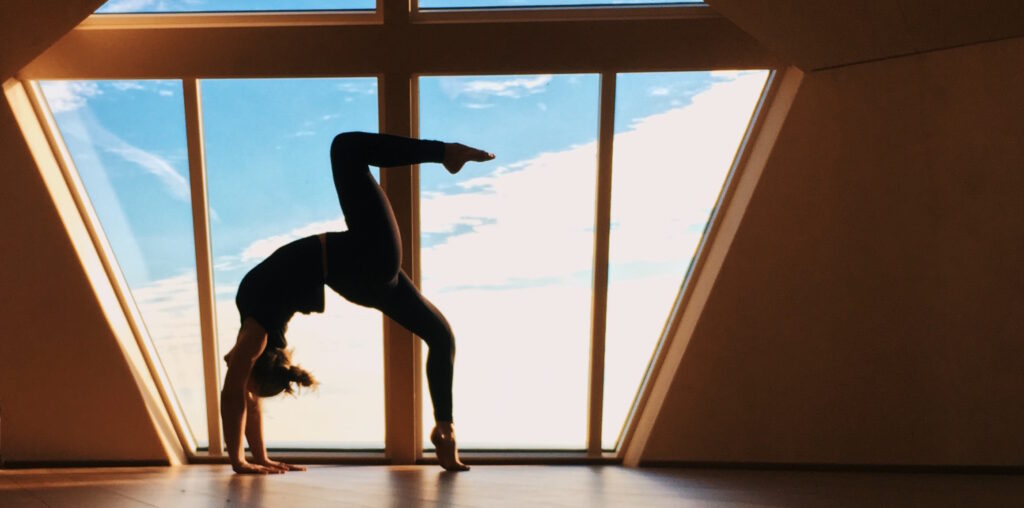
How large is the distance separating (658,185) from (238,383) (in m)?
2.68

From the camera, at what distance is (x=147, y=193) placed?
4848 millimetres

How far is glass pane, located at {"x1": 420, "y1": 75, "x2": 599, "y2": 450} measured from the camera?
466 cm

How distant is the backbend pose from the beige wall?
174 cm

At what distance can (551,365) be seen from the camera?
5.20 metres

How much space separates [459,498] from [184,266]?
329 cm

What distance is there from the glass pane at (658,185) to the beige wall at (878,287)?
0.48 meters

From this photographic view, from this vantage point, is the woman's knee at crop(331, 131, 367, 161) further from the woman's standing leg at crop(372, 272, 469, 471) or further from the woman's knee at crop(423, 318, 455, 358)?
the woman's knee at crop(423, 318, 455, 358)

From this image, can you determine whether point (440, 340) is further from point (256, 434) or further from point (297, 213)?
point (297, 213)

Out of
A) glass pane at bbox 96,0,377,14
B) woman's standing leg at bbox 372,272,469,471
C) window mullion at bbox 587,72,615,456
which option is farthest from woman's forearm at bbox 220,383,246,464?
window mullion at bbox 587,72,615,456

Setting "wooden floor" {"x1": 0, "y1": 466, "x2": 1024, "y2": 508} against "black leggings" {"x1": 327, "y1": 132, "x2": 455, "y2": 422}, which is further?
"black leggings" {"x1": 327, "y1": 132, "x2": 455, "y2": 422}

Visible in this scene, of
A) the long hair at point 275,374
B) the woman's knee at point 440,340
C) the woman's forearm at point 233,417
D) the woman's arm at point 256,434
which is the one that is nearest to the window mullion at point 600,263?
the woman's knee at point 440,340

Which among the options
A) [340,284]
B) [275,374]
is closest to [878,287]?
[340,284]

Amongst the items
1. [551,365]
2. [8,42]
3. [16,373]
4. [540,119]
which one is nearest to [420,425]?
[551,365]

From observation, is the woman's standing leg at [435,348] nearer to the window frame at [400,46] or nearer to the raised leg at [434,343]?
the raised leg at [434,343]
